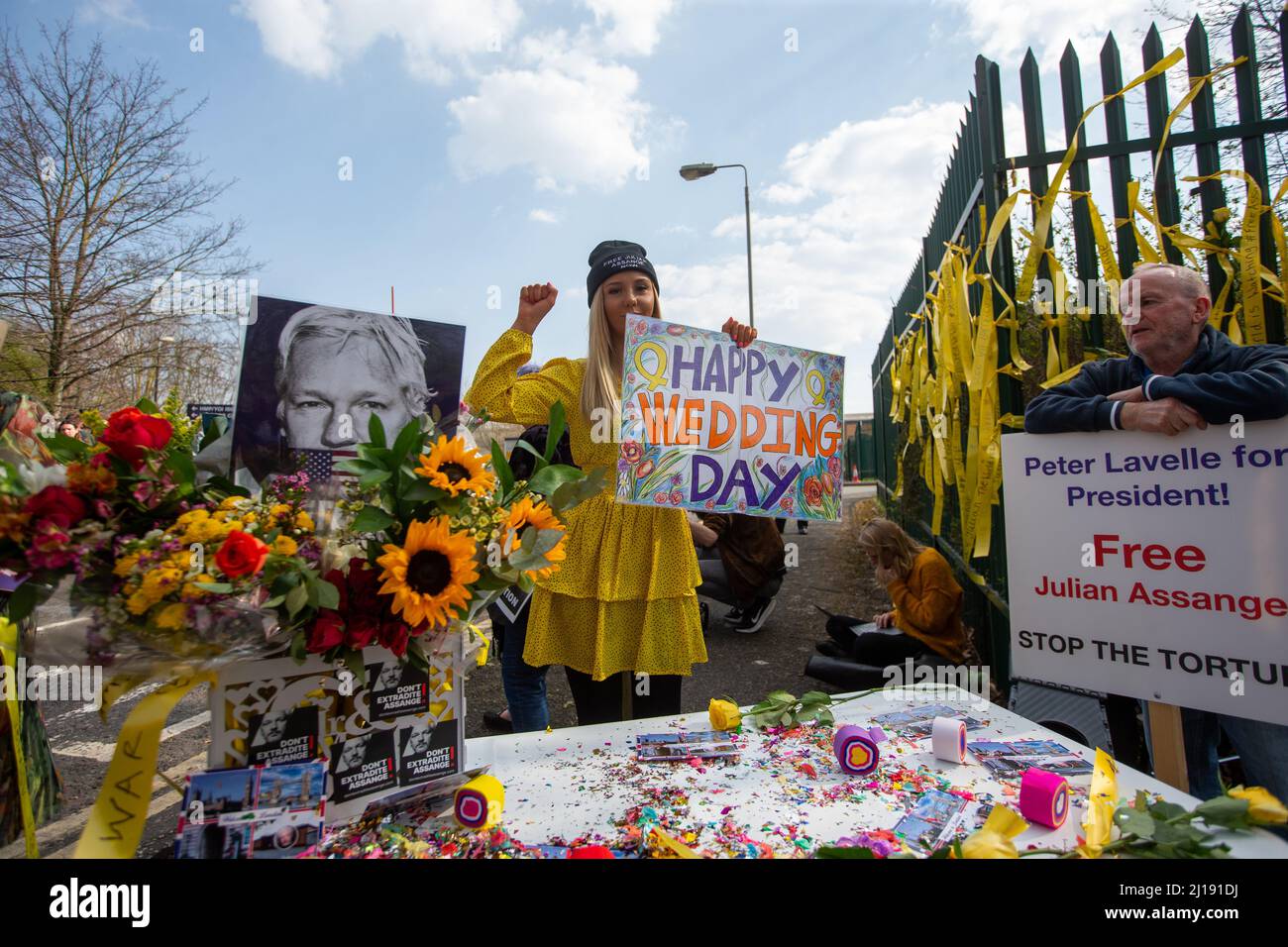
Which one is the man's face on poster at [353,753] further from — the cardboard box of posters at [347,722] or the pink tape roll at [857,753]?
the pink tape roll at [857,753]

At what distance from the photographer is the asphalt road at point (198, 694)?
2355mm

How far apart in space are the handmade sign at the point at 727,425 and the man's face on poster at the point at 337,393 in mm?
733

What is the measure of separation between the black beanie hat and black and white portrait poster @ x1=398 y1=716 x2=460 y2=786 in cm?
137

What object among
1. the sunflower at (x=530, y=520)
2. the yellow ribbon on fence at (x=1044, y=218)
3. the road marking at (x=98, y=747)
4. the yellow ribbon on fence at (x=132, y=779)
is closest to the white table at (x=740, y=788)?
the sunflower at (x=530, y=520)

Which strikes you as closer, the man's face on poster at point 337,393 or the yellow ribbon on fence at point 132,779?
the yellow ribbon on fence at point 132,779

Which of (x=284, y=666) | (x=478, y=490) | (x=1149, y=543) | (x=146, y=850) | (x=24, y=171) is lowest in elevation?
(x=146, y=850)

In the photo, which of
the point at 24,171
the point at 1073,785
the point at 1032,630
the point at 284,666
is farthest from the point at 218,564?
the point at 24,171

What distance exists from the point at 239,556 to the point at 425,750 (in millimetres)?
539

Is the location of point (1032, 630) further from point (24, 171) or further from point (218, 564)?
point (24, 171)

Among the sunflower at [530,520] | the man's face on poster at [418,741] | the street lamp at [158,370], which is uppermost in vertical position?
the street lamp at [158,370]

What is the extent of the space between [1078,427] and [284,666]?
2220 millimetres

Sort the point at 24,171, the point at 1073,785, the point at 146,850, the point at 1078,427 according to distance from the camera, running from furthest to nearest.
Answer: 1. the point at 24,171
2. the point at 146,850
3. the point at 1078,427
4. the point at 1073,785

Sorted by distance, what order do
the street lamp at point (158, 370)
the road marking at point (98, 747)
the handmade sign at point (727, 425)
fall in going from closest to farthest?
1. the handmade sign at point (727, 425)
2. the road marking at point (98, 747)
3. the street lamp at point (158, 370)
